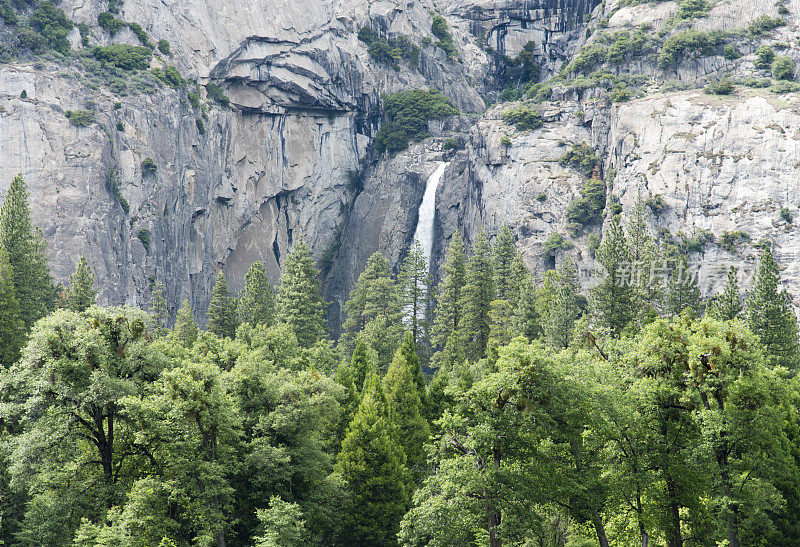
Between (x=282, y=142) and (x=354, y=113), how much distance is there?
43.7 ft

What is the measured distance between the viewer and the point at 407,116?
4259 inches

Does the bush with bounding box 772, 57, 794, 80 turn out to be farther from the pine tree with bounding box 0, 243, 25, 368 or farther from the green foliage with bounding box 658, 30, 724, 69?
the pine tree with bounding box 0, 243, 25, 368

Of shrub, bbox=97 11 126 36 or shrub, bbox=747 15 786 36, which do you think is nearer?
shrub, bbox=747 15 786 36

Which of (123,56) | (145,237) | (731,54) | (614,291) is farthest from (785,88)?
(123,56)

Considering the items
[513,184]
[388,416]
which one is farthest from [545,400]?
[513,184]

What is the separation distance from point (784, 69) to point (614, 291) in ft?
145

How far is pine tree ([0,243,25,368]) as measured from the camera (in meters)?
47.2

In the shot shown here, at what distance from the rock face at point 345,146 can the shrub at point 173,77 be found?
Result: 1843 mm

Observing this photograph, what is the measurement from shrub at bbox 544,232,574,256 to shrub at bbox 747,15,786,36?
34459mm

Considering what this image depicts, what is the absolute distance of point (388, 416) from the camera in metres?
43.2

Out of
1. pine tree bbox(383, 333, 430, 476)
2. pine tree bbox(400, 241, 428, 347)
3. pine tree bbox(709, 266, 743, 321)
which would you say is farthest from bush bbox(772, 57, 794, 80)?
pine tree bbox(383, 333, 430, 476)

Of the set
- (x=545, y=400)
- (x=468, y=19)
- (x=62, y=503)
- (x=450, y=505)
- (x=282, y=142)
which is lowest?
(x=62, y=503)

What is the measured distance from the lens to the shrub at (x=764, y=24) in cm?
8719

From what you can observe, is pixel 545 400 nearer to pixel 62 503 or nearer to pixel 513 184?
pixel 62 503
